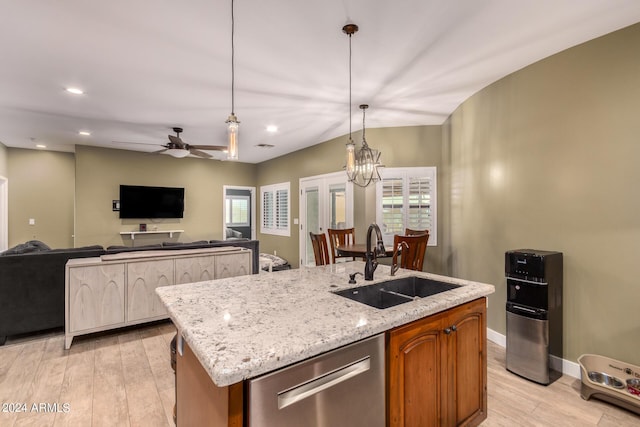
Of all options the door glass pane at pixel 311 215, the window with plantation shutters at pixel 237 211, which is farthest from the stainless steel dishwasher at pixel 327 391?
the window with plantation shutters at pixel 237 211

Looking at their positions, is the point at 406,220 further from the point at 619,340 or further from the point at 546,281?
the point at 619,340

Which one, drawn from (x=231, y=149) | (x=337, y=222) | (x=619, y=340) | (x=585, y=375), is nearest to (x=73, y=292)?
(x=231, y=149)

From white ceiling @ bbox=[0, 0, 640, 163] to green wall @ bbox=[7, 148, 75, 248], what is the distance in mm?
2324

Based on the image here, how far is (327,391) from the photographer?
1079 millimetres

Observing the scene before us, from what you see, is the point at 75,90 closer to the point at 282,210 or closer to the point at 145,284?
the point at 145,284

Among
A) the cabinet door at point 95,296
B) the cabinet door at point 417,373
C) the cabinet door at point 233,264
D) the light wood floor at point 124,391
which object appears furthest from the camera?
the cabinet door at point 233,264

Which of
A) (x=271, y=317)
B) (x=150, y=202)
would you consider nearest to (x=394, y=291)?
(x=271, y=317)

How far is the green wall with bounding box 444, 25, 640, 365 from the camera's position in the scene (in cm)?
227

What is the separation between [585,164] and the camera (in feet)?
8.16

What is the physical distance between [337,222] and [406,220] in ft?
4.20

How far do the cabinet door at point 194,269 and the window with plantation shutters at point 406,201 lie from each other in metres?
2.53

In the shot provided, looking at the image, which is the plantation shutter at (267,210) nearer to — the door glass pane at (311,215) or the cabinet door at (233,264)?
the door glass pane at (311,215)

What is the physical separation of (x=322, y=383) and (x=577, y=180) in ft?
9.09

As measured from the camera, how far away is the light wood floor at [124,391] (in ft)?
6.72
